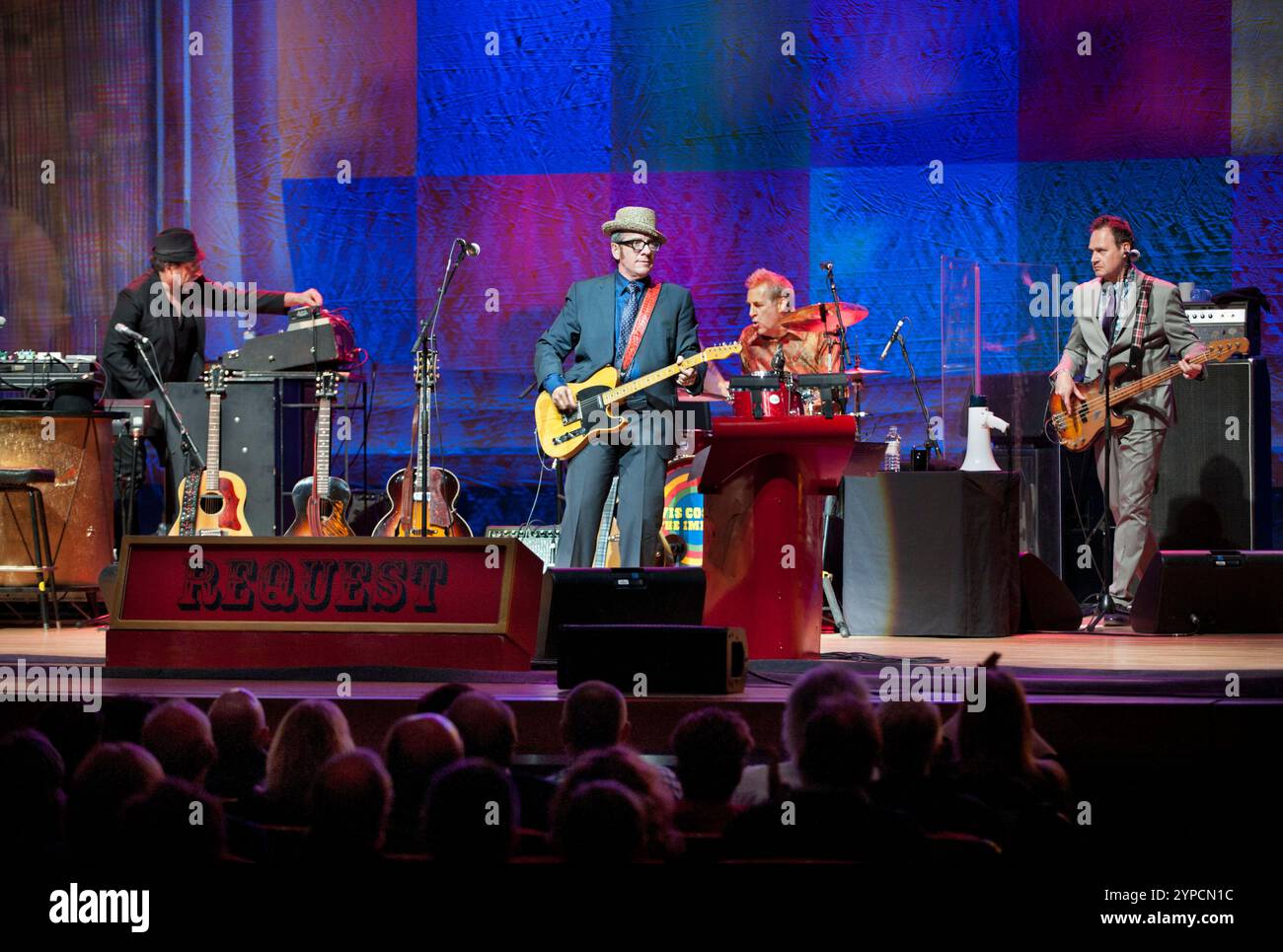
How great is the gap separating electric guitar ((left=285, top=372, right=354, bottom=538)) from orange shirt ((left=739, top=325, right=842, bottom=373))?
2.67 metres

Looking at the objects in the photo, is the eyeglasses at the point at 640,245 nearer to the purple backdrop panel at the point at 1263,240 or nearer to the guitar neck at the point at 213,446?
the guitar neck at the point at 213,446

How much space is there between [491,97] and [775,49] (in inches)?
84.3

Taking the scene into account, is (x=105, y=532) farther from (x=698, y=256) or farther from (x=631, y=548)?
(x=698, y=256)

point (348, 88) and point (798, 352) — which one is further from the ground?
point (348, 88)

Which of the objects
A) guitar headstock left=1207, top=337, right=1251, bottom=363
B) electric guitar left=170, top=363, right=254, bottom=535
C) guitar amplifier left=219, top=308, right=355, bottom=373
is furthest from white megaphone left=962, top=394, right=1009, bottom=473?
electric guitar left=170, top=363, right=254, bottom=535

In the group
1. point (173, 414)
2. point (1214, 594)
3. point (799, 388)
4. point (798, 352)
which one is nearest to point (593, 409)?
point (799, 388)

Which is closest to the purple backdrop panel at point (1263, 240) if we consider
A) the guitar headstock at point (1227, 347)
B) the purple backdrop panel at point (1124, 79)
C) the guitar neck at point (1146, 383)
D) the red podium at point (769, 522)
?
the purple backdrop panel at point (1124, 79)

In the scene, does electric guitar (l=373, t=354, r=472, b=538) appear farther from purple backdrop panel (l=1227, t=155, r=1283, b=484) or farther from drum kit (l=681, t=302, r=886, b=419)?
purple backdrop panel (l=1227, t=155, r=1283, b=484)

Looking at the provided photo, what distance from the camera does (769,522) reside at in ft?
17.8

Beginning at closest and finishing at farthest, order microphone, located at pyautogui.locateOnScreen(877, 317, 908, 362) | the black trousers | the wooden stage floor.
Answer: the wooden stage floor
the black trousers
microphone, located at pyautogui.locateOnScreen(877, 317, 908, 362)

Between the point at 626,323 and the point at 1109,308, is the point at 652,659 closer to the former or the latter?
the point at 626,323

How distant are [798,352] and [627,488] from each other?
226cm

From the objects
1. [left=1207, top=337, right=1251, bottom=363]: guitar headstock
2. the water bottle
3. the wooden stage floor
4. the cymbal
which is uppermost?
the cymbal

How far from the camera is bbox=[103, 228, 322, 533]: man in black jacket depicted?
8.66 m
